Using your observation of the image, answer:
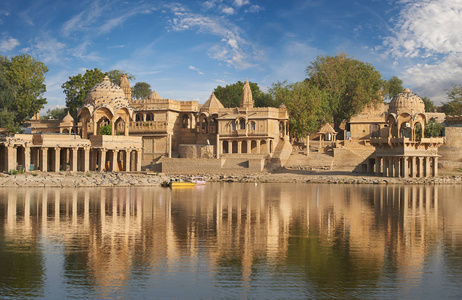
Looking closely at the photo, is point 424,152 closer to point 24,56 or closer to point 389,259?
point 389,259

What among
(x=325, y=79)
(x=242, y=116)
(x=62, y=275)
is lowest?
(x=62, y=275)

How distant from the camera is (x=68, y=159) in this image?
6606cm

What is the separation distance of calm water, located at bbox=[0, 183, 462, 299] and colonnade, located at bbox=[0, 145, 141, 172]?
20826 mm

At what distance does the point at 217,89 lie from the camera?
332 feet

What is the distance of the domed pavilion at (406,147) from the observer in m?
59.2

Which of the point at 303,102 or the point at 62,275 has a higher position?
the point at 303,102

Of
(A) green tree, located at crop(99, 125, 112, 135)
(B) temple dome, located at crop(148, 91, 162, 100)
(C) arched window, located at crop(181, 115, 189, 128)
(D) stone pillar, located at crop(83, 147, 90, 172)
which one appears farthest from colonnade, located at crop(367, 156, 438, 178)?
(A) green tree, located at crop(99, 125, 112, 135)

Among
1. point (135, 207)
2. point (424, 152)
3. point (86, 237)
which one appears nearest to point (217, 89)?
point (424, 152)

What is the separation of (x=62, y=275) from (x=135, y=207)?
1724 cm

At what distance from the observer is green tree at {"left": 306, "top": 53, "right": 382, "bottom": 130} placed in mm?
78000

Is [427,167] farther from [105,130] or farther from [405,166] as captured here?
[105,130]

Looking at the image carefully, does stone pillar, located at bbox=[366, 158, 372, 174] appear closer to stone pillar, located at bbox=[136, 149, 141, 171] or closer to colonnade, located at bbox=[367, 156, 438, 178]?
colonnade, located at bbox=[367, 156, 438, 178]

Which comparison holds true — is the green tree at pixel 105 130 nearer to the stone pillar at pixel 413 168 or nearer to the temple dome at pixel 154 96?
the temple dome at pixel 154 96

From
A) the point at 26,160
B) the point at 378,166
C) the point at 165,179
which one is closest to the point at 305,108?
the point at 378,166
